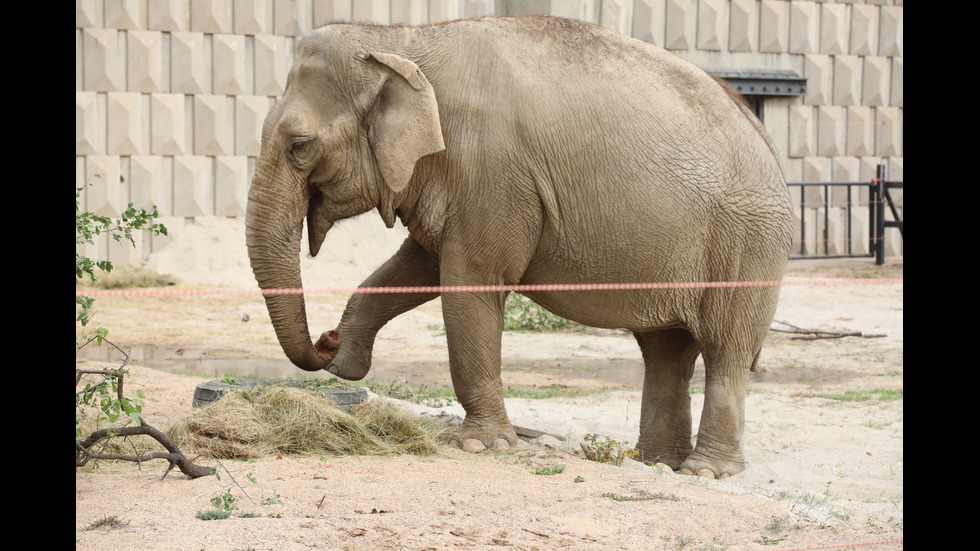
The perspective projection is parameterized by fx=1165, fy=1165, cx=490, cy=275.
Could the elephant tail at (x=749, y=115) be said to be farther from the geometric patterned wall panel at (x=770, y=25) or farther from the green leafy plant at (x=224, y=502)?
the geometric patterned wall panel at (x=770, y=25)

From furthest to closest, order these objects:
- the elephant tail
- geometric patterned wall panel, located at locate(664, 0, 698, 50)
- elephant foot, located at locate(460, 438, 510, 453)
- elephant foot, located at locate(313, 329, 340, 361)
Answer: geometric patterned wall panel, located at locate(664, 0, 698, 50) < the elephant tail < elephant foot, located at locate(313, 329, 340, 361) < elephant foot, located at locate(460, 438, 510, 453)

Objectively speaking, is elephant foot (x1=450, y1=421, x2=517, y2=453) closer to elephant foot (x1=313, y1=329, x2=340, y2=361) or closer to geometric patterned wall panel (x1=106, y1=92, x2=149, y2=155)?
elephant foot (x1=313, y1=329, x2=340, y2=361)

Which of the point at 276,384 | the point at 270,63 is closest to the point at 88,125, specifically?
the point at 270,63

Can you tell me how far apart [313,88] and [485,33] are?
107 cm

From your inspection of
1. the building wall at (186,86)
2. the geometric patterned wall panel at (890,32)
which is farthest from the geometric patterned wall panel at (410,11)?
the geometric patterned wall panel at (890,32)

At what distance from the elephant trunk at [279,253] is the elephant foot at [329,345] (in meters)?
0.33

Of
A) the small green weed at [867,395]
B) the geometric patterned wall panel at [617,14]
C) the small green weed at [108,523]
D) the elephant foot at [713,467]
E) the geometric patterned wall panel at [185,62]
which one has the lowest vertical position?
the elephant foot at [713,467]

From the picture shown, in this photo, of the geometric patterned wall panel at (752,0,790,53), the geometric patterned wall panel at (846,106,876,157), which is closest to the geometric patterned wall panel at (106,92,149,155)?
the geometric patterned wall panel at (752,0,790,53)

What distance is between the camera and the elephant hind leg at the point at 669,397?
7754 mm

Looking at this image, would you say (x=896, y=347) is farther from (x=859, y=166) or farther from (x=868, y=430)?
(x=859, y=166)

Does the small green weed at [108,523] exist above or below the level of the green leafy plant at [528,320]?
below

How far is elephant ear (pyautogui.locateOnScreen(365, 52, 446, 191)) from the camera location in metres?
6.48

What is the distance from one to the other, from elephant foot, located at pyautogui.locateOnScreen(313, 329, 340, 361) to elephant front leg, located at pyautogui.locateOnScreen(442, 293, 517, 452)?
2.25 ft

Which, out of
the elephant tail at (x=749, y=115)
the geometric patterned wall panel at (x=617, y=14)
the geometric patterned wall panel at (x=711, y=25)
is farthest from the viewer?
the geometric patterned wall panel at (x=711, y=25)
